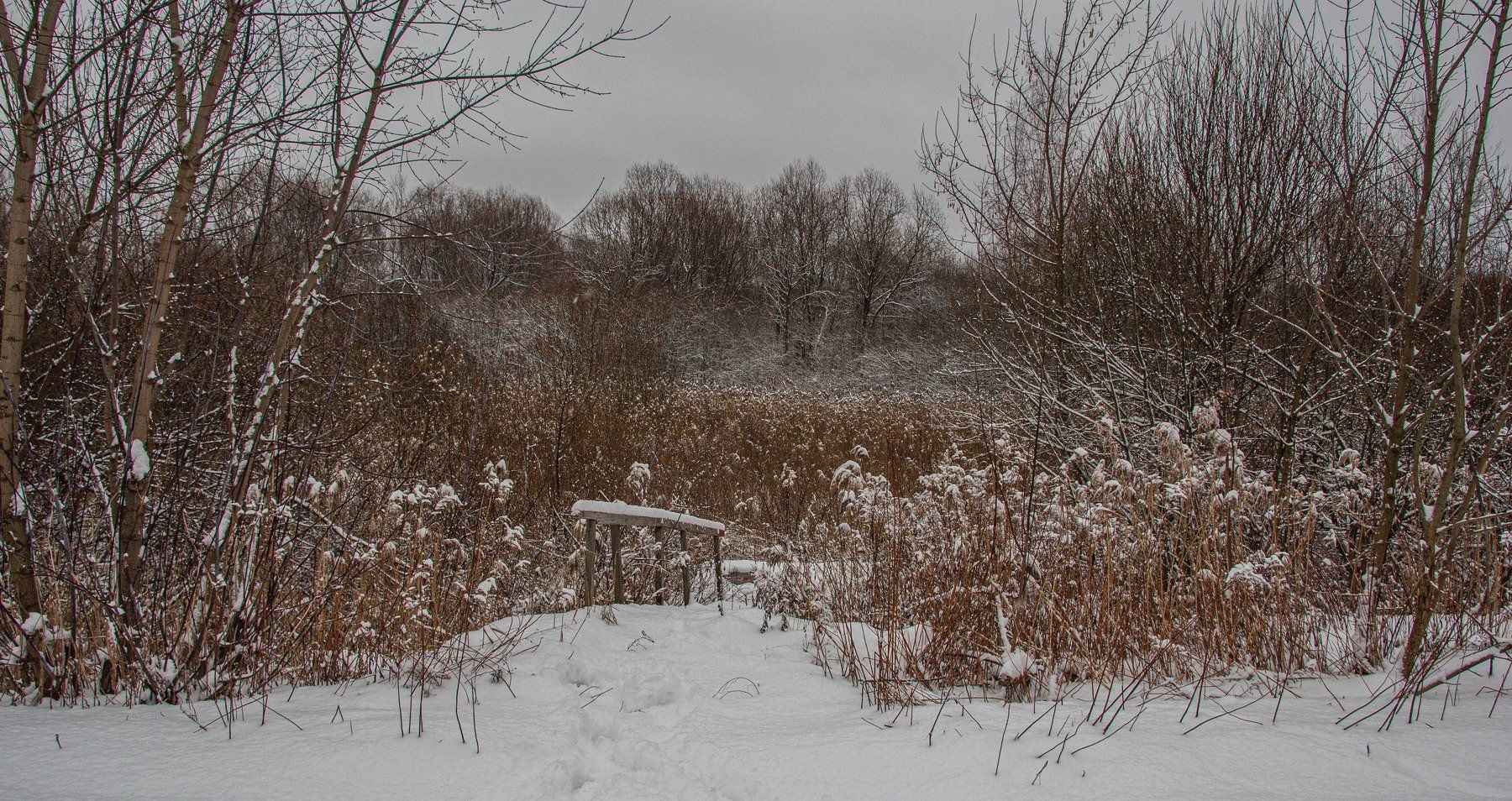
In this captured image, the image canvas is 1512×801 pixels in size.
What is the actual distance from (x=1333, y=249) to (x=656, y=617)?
6317 mm

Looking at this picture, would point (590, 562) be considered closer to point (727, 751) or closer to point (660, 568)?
point (660, 568)

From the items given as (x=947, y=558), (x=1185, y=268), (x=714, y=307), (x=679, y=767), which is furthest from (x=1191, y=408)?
(x=714, y=307)

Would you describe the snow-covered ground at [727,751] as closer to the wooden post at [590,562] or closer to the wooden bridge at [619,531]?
the wooden post at [590,562]

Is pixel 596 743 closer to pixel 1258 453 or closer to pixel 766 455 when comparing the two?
pixel 1258 453

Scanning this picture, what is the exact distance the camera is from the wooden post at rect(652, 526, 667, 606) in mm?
5981

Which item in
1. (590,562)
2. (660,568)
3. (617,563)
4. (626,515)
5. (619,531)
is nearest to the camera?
(590,562)

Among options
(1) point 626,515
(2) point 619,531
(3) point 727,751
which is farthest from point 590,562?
(3) point 727,751

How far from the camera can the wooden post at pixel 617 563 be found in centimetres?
537

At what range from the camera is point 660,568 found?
6074 mm

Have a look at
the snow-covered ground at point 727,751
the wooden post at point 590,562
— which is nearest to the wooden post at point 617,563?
the wooden post at point 590,562

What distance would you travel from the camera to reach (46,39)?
2582 millimetres

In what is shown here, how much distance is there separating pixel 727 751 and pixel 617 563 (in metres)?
2.79

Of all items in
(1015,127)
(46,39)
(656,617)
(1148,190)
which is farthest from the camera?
(1015,127)

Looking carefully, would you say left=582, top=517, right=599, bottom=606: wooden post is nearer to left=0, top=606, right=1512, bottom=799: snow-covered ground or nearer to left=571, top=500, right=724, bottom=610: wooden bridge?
left=571, top=500, right=724, bottom=610: wooden bridge
